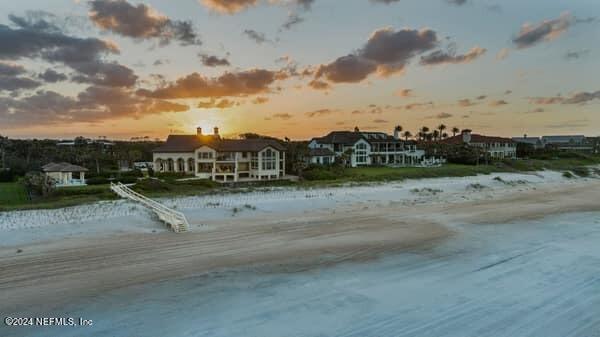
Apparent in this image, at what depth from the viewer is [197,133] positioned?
4788 cm

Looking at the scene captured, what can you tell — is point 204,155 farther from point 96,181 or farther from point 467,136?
point 467,136

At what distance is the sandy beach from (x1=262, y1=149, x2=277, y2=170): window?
16.8m

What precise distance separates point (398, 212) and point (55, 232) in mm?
14410

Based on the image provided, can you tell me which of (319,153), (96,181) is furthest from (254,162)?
(96,181)

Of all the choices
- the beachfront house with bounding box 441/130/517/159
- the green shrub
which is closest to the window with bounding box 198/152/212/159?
the green shrub

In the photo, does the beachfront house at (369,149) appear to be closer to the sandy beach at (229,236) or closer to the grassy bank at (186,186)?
the grassy bank at (186,186)

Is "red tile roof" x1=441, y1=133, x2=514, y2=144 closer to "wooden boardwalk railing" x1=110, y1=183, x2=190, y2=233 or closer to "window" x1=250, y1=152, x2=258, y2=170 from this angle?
"window" x1=250, y1=152, x2=258, y2=170

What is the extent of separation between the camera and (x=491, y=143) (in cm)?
6881

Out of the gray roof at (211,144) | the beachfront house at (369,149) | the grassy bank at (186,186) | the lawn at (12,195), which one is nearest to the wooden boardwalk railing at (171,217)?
the grassy bank at (186,186)

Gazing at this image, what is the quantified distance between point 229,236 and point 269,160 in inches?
1130

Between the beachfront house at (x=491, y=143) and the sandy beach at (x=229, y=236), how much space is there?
43.6 m

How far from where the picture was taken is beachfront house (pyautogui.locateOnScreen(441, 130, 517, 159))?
219 feet

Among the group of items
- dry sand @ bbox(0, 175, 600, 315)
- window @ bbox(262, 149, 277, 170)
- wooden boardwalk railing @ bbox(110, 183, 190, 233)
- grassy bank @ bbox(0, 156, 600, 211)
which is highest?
window @ bbox(262, 149, 277, 170)

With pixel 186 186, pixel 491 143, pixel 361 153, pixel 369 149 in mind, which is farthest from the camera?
pixel 491 143
